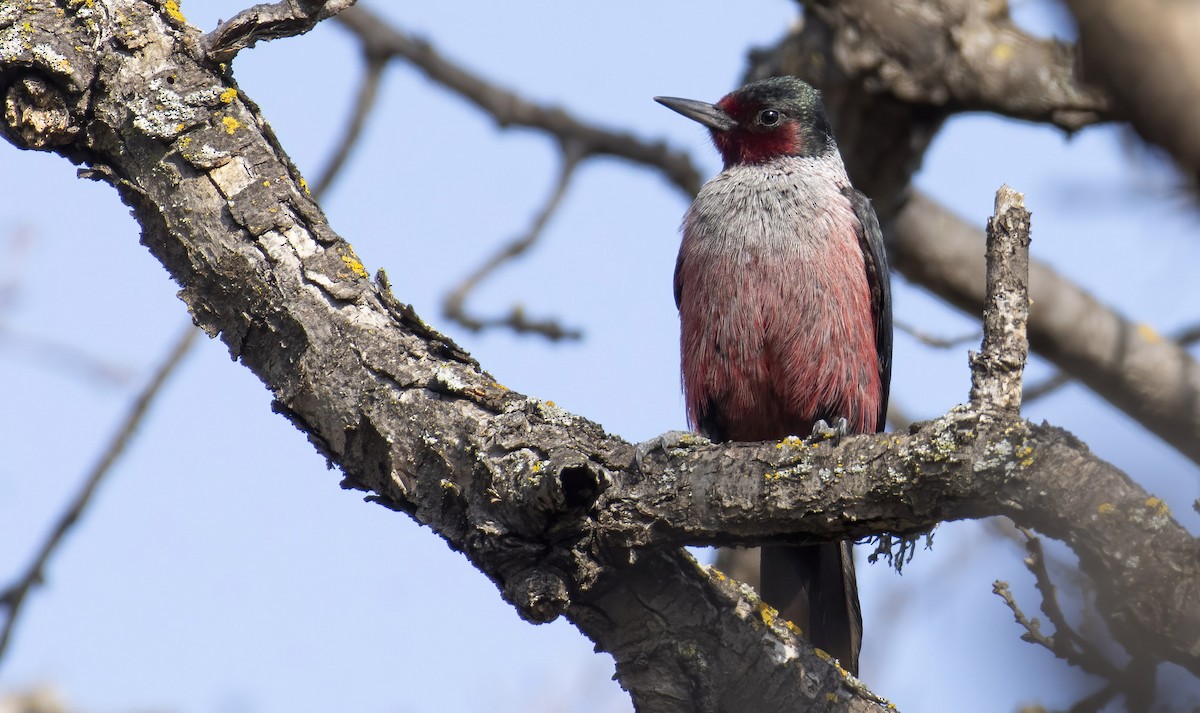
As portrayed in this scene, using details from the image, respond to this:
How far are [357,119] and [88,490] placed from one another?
106 inches

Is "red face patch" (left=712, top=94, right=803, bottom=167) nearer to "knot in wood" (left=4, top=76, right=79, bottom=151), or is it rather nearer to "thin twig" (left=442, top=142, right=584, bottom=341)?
"thin twig" (left=442, top=142, right=584, bottom=341)

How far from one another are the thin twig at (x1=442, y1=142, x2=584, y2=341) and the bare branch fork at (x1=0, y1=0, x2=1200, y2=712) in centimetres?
249

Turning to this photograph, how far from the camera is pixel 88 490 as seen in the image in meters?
5.90

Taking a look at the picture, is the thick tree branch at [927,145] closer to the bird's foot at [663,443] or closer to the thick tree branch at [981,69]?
the thick tree branch at [981,69]

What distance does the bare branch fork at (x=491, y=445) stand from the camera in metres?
3.49

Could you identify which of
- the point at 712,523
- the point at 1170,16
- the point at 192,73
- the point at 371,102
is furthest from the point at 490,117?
the point at 1170,16

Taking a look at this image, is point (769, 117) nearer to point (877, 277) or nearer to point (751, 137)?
point (751, 137)

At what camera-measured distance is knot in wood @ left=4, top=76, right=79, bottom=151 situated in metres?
4.29

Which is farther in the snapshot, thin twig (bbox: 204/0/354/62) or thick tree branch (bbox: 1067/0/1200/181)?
thin twig (bbox: 204/0/354/62)

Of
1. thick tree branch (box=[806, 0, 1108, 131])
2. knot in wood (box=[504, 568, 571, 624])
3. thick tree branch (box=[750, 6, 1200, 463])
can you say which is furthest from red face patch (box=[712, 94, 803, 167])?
knot in wood (box=[504, 568, 571, 624])

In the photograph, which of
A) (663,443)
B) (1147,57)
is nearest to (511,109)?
(663,443)

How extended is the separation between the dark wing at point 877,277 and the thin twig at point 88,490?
348cm

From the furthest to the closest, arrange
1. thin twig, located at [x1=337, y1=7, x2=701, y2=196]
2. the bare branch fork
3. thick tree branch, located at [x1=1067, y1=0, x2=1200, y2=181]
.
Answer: thin twig, located at [x1=337, y1=7, x2=701, y2=196], the bare branch fork, thick tree branch, located at [x1=1067, y1=0, x2=1200, y2=181]

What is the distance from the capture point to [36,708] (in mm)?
8914
